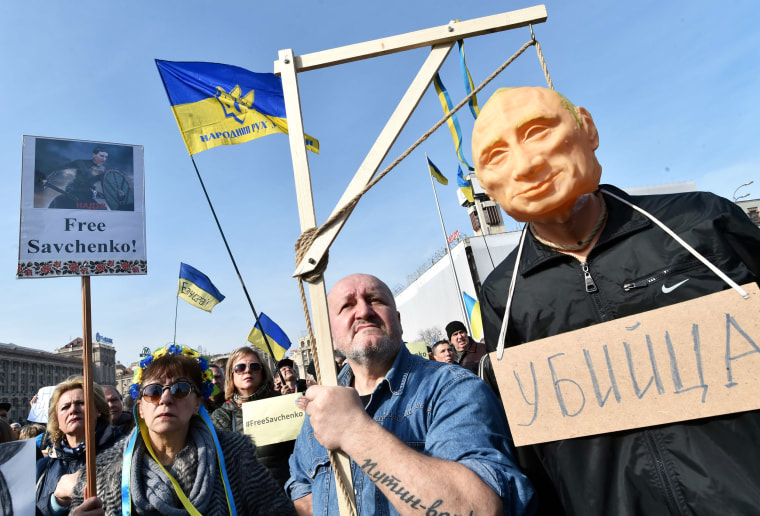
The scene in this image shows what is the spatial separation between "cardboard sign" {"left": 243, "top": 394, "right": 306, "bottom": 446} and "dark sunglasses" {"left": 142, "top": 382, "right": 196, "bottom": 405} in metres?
1.22

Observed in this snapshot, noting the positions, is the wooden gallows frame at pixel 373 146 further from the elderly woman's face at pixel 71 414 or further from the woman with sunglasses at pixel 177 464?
the elderly woman's face at pixel 71 414

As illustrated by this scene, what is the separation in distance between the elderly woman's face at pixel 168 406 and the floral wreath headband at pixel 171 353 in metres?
0.15

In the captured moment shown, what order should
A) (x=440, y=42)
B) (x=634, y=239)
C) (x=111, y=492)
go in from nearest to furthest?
(x=634, y=239)
(x=440, y=42)
(x=111, y=492)

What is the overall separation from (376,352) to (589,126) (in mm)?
1233

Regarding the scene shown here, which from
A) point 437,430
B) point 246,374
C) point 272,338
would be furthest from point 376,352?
point 272,338

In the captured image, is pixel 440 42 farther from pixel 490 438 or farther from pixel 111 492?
pixel 111 492

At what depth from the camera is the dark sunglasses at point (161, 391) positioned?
8.33 feet

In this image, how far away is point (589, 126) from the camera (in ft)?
4.99

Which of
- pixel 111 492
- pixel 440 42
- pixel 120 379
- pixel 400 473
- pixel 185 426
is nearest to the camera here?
pixel 400 473

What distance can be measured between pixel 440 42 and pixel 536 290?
1.13 metres

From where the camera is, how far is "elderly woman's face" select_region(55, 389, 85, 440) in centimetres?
331

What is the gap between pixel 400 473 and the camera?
1.31 meters

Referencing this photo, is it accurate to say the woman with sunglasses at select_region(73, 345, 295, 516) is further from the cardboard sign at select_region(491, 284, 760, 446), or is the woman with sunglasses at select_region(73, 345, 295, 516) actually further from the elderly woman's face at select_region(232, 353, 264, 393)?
the cardboard sign at select_region(491, 284, 760, 446)

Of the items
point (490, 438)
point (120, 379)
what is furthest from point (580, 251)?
point (120, 379)
